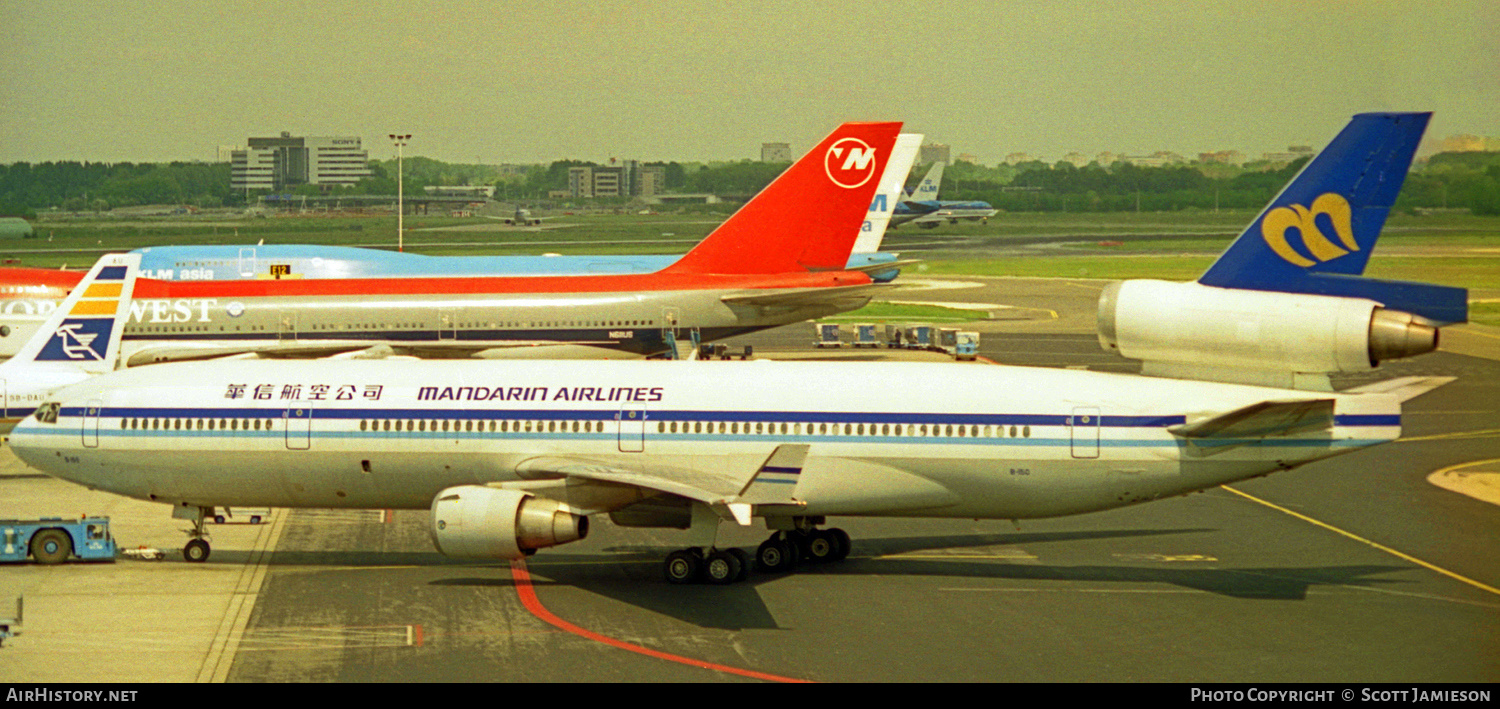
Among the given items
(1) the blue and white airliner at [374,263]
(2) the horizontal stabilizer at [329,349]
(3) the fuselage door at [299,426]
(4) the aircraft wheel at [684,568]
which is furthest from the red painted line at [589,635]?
(1) the blue and white airliner at [374,263]

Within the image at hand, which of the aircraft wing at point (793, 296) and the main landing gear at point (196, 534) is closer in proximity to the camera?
the main landing gear at point (196, 534)

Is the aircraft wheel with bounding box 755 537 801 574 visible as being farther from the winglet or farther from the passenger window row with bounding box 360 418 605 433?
the winglet

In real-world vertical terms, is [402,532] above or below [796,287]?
below

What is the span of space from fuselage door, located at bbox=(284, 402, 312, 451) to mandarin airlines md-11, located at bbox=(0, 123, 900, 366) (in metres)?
18.4

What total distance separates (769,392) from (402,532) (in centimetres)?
1057

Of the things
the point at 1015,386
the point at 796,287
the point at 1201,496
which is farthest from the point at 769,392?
the point at 796,287

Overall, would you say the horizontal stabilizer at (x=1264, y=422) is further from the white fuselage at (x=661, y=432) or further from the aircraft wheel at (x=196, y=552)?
the aircraft wheel at (x=196, y=552)

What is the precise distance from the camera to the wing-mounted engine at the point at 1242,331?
2559 centimetres

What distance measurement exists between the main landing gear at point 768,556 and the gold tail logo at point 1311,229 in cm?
1125

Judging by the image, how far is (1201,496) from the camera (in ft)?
133

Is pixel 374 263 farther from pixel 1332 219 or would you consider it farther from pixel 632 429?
pixel 1332 219

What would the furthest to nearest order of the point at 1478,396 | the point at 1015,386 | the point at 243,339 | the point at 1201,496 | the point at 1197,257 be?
the point at 1197,257 < the point at 1478,396 < the point at 243,339 < the point at 1201,496 < the point at 1015,386

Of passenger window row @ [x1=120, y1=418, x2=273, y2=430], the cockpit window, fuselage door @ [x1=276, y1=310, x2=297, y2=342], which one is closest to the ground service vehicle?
passenger window row @ [x1=120, y1=418, x2=273, y2=430]

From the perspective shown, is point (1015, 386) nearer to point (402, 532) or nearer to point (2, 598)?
point (402, 532)
